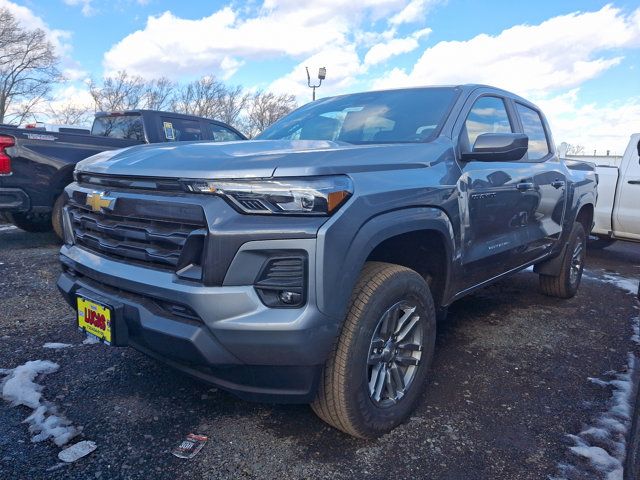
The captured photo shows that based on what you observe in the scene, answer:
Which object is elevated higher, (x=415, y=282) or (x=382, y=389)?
(x=415, y=282)

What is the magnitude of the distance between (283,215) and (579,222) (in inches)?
163

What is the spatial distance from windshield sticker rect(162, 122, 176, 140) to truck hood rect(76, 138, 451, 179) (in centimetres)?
442

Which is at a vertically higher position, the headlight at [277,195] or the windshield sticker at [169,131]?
the windshield sticker at [169,131]

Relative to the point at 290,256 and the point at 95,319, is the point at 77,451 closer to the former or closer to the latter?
the point at 95,319

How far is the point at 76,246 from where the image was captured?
251 cm

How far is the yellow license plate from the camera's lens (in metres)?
2.08

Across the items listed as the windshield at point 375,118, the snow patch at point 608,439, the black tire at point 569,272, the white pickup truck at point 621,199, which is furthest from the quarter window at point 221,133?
the snow patch at point 608,439

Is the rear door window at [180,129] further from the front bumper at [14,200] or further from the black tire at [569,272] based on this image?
the black tire at [569,272]

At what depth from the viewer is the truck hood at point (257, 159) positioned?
6.21ft

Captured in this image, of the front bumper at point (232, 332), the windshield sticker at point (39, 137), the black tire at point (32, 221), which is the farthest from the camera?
the black tire at point (32, 221)

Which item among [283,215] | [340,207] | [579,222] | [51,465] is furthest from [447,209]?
[579,222]

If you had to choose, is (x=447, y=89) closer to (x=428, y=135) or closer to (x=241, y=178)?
(x=428, y=135)

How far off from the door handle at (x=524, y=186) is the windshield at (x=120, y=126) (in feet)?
16.7

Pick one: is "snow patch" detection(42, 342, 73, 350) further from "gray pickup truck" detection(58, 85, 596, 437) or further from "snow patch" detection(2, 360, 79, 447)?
"gray pickup truck" detection(58, 85, 596, 437)
